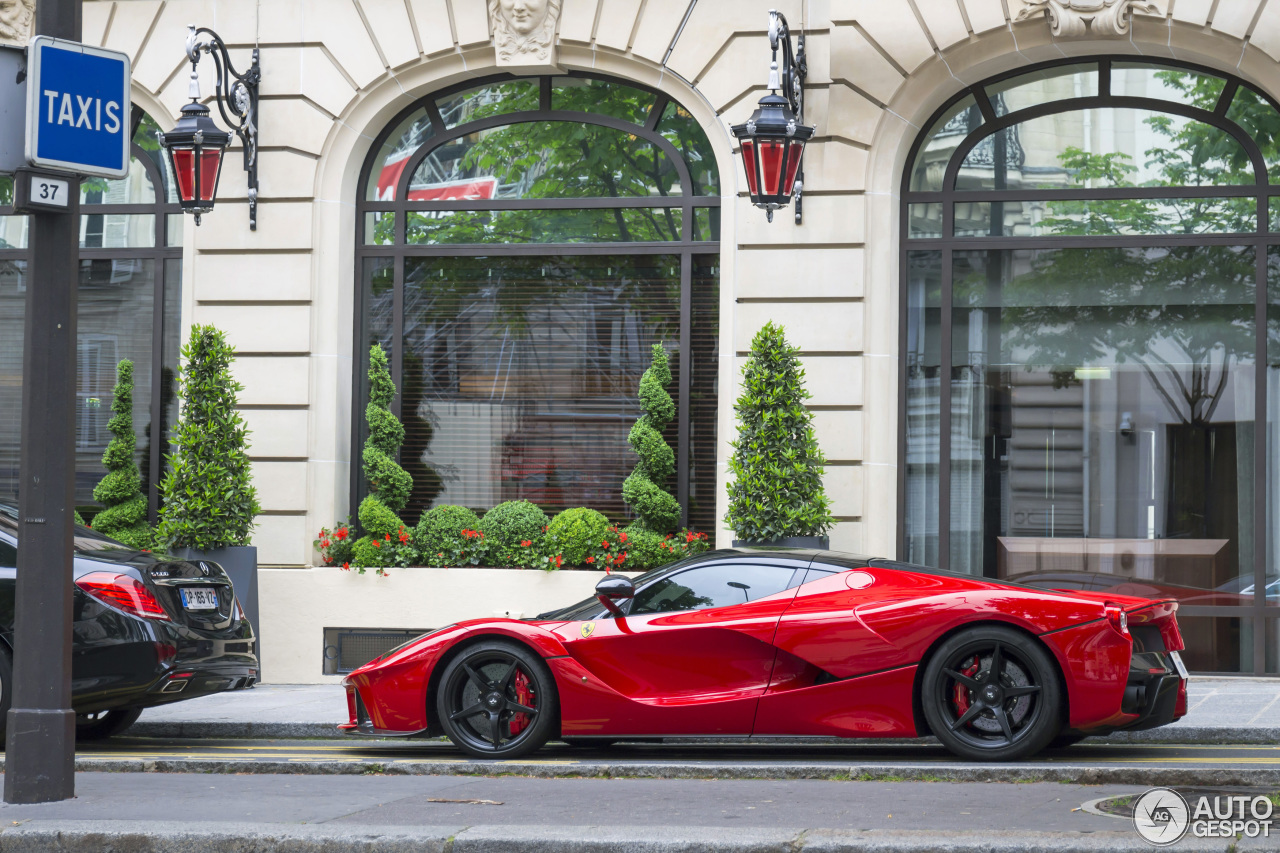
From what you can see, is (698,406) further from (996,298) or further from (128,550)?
(128,550)

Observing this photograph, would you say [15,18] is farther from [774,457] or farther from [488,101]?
[774,457]

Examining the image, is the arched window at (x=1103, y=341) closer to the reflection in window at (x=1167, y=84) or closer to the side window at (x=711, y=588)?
the reflection in window at (x=1167, y=84)

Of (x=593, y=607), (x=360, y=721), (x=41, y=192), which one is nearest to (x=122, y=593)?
(x=360, y=721)

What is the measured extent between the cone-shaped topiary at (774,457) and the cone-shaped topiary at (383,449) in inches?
127

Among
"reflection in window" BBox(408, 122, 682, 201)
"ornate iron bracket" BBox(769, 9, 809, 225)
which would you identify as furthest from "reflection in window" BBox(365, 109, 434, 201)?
"ornate iron bracket" BBox(769, 9, 809, 225)

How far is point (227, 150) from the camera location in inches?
536

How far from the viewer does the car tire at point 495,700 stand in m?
7.81

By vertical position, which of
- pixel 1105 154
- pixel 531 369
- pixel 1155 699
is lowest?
pixel 1155 699

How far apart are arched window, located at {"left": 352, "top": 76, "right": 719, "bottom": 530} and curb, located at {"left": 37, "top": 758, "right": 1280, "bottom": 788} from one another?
19.1 feet

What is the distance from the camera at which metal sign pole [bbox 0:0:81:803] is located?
6258 millimetres

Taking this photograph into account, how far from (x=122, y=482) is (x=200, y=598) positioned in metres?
5.40

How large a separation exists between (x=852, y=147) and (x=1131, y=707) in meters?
6.79

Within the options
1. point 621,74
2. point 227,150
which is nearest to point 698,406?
point 621,74

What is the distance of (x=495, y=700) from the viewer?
7.88 m
